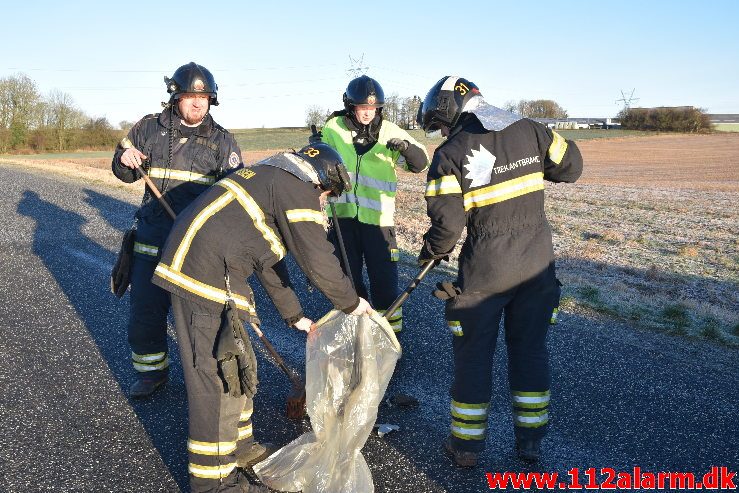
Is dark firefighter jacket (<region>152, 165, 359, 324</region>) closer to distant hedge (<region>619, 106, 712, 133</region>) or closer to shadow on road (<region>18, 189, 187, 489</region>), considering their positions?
shadow on road (<region>18, 189, 187, 489</region>)

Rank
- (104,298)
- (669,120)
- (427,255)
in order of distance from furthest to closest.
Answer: (669,120)
(104,298)
(427,255)

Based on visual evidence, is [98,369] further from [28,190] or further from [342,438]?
[28,190]

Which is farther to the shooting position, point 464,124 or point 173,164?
point 173,164

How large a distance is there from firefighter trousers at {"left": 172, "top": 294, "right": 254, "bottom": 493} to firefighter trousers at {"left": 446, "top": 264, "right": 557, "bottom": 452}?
51.3 inches

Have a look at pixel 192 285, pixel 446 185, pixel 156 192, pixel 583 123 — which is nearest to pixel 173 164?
pixel 156 192

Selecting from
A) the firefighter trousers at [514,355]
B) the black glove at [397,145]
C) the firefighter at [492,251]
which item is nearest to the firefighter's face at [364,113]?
the black glove at [397,145]

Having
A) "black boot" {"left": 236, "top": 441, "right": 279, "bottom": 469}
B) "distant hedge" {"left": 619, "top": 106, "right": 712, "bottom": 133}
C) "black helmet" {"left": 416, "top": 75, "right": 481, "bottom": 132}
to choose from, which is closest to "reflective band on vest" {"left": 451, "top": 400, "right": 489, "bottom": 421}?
"black boot" {"left": 236, "top": 441, "right": 279, "bottom": 469}

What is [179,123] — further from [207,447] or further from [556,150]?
[556,150]

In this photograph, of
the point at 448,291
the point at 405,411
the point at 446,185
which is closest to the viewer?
the point at 446,185

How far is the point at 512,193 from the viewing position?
11.8 feet

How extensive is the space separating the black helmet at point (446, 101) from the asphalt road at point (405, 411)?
6.22 feet

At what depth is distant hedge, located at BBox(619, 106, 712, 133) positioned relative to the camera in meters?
62.9

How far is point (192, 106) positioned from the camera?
4.60m

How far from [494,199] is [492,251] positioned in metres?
0.30
